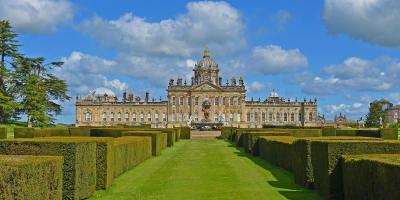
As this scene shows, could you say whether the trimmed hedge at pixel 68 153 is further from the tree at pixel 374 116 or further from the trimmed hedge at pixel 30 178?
the tree at pixel 374 116

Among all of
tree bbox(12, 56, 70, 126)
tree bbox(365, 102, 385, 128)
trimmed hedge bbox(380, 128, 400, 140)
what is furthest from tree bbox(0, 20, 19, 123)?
tree bbox(365, 102, 385, 128)

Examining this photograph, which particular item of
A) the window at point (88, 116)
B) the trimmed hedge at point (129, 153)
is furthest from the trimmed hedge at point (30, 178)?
the window at point (88, 116)

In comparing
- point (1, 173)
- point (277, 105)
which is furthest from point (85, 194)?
point (277, 105)

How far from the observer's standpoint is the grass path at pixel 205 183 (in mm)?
12164

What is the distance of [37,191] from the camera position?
27.6ft

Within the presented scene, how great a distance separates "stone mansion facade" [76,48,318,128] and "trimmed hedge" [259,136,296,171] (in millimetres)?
70430

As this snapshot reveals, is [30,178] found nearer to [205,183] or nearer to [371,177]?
[371,177]

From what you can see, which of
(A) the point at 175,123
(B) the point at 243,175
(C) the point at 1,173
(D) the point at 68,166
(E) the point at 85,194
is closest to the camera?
(C) the point at 1,173

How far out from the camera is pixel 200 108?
94250 mm

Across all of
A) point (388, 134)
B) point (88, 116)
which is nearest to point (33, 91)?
point (388, 134)

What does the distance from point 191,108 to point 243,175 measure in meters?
78.1

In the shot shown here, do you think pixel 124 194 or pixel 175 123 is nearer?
pixel 124 194

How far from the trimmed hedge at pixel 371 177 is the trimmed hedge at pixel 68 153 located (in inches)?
199

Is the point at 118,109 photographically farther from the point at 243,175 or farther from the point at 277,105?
the point at 243,175
